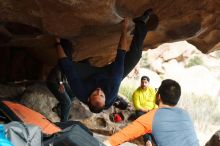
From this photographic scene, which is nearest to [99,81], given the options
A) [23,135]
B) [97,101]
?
[97,101]

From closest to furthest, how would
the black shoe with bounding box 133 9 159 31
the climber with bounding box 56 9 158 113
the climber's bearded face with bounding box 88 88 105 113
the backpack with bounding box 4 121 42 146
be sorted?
the backpack with bounding box 4 121 42 146 < the climber's bearded face with bounding box 88 88 105 113 < the climber with bounding box 56 9 158 113 < the black shoe with bounding box 133 9 159 31

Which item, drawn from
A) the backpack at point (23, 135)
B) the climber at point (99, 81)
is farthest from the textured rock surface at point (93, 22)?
the backpack at point (23, 135)

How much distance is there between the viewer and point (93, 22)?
6.26 m

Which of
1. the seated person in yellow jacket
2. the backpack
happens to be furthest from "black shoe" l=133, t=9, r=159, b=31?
the backpack

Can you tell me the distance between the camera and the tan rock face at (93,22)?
227 inches

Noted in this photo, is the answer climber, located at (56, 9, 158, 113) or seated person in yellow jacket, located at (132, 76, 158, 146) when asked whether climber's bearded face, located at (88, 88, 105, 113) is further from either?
seated person in yellow jacket, located at (132, 76, 158, 146)

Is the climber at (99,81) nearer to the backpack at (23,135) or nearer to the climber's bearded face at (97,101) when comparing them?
the climber's bearded face at (97,101)

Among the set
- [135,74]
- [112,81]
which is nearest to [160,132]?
[112,81]

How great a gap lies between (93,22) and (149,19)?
128cm

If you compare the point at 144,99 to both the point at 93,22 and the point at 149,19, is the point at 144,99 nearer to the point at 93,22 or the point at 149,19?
the point at 149,19

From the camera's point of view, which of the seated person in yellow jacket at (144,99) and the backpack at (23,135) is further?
Result: the seated person in yellow jacket at (144,99)

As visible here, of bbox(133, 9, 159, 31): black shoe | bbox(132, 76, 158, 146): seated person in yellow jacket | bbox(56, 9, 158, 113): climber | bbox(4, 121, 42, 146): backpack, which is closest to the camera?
bbox(4, 121, 42, 146): backpack

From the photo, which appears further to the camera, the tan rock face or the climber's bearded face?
the tan rock face

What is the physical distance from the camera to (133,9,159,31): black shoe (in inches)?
245
